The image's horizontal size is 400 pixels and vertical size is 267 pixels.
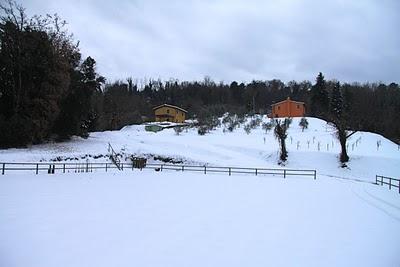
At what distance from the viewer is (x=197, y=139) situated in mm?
52281

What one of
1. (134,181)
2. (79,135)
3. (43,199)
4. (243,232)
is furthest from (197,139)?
(243,232)

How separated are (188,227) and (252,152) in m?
33.1

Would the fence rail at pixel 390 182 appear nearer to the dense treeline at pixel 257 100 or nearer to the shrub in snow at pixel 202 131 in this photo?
the dense treeline at pixel 257 100

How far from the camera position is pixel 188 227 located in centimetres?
1212

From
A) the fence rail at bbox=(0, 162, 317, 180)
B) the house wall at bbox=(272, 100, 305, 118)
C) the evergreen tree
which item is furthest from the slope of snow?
the evergreen tree

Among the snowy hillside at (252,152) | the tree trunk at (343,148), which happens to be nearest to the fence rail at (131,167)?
the snowy hillside at (252,152)

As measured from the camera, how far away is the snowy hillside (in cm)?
3472

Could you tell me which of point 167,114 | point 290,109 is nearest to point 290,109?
point 290,109

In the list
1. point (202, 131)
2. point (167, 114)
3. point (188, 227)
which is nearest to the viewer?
point (188, 227)

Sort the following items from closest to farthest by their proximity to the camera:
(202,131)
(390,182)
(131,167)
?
(390,182) → (131,167) → (202,131)

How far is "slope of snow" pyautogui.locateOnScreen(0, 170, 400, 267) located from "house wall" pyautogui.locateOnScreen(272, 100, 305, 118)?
2278 inches

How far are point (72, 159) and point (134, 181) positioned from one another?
1159 cm

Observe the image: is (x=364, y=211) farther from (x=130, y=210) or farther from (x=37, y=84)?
(x=37, y=84)

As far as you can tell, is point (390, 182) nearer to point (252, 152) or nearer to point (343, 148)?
point (343, 148)
